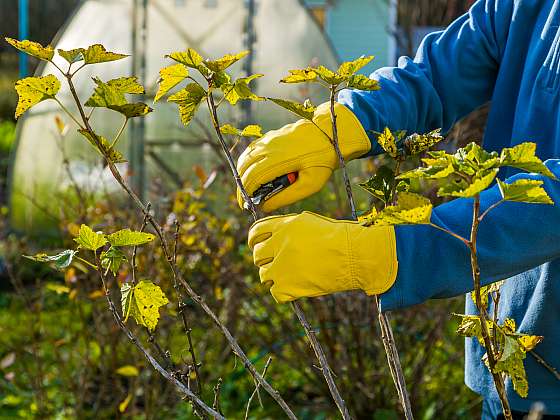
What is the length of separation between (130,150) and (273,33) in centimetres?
132

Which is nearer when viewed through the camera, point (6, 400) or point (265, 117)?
point (6, 400)

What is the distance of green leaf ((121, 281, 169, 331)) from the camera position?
139 cm

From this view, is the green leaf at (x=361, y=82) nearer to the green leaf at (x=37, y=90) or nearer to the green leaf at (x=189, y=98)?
the green leaf at (x=189, y=98)

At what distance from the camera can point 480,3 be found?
2070 mm

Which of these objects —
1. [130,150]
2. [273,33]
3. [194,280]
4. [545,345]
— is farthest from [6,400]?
[273,33]

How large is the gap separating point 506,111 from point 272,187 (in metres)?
0.62

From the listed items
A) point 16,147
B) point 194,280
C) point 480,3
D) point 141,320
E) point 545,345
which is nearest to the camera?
point 141,320

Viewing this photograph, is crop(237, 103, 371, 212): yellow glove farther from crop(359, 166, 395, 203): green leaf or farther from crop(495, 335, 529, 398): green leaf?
crop(495, 335, 529, 398): green leaf

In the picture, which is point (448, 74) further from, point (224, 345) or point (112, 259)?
point (224, 345)

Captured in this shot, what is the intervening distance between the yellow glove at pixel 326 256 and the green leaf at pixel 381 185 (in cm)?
6

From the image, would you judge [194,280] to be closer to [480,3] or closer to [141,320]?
[480,3]

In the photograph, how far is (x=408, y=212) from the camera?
1.13 meters

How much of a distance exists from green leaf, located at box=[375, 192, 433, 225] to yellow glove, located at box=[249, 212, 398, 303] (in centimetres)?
23

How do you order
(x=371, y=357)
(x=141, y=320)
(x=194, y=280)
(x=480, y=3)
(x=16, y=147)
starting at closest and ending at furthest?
1. (x=141, y=320)
2. (x=480, y=3)
3. (x=371, y=357)
4. (x=194, y=280)
5. (x=16, y=147)
